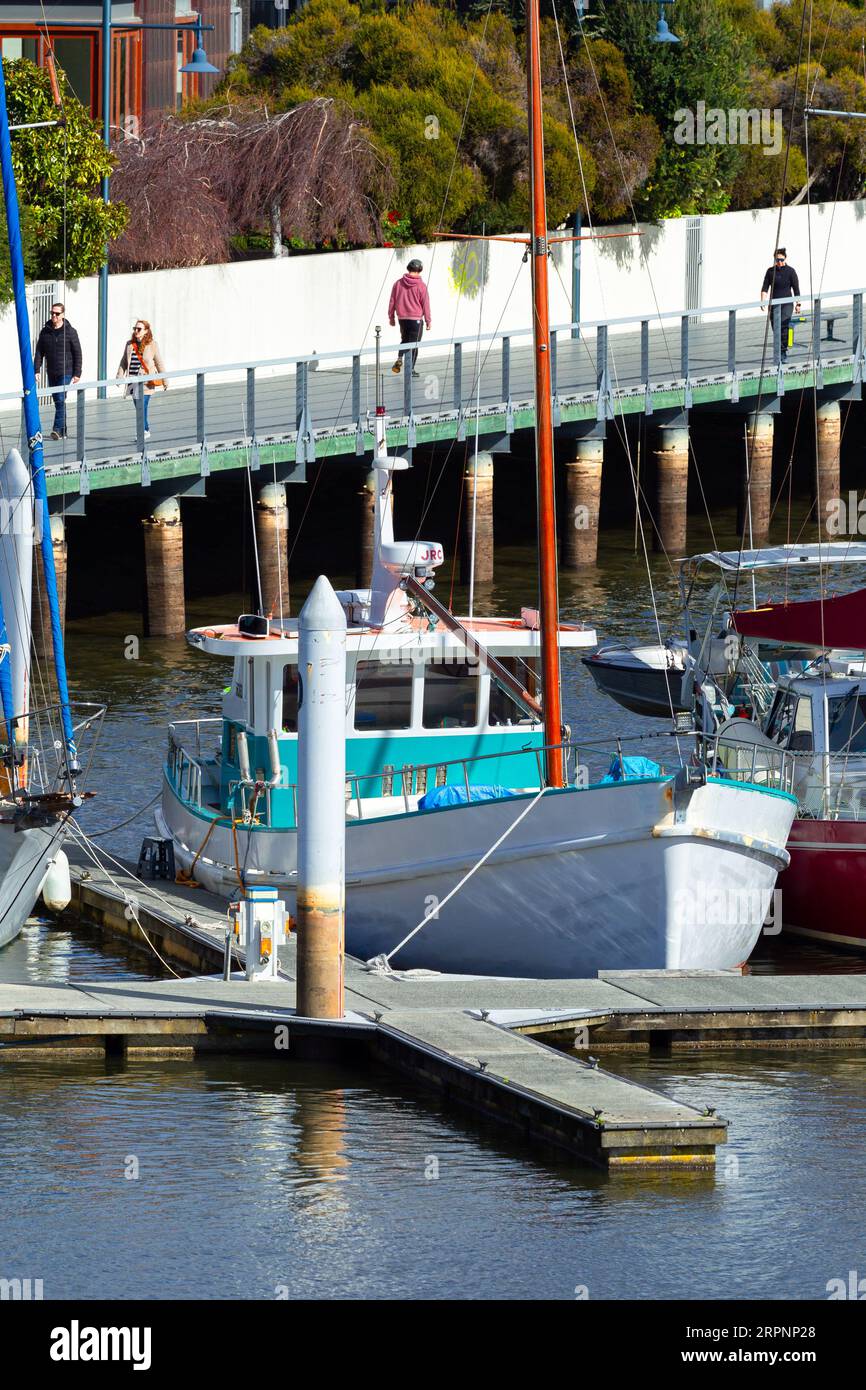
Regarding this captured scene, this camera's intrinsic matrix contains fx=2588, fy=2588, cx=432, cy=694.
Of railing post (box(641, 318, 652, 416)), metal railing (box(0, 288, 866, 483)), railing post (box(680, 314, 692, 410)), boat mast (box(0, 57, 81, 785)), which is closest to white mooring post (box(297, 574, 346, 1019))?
boat mast (box(0, 57, 81, 785))

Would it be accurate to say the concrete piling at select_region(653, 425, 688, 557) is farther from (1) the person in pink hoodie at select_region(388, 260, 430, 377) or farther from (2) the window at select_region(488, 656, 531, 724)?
(2) the window at select_region(488, 656, 531, 724)

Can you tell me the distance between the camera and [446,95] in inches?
1877

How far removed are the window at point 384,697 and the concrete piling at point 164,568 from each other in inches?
494

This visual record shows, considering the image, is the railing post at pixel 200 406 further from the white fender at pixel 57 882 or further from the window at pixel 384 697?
the white fender at pixel 57 882

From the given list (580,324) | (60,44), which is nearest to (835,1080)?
(580,324)

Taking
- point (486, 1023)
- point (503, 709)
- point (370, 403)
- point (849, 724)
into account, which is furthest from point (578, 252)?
point (486, 1023)

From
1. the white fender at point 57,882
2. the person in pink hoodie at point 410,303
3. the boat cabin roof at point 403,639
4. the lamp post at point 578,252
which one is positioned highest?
the lamp post at point 578,252

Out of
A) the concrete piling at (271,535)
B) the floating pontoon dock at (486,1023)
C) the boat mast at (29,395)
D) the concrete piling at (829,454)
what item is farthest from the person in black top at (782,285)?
the floating pontoon dock at (486,1023)

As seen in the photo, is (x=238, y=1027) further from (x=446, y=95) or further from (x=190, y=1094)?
(x=446, y=95)

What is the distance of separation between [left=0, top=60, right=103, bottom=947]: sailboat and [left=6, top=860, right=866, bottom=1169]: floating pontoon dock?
1.73 metres

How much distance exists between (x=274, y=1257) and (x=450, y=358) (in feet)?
90.8

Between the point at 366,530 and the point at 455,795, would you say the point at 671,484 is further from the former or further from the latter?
the point at 455,795

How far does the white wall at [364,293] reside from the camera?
4094 centimetres

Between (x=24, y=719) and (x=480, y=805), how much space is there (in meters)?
4.35
